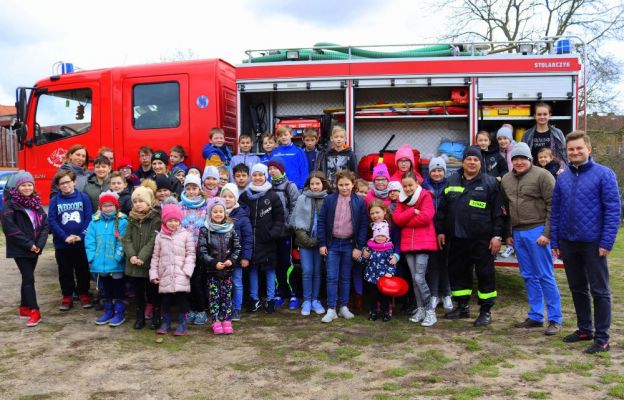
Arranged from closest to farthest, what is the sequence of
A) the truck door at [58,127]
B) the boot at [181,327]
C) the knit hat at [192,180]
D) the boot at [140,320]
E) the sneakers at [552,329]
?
the sneakers at [552,329] → the boot at [181,327] → the boot at [140,320] → the knit hat at [192,180] → the truck door at [58,127]

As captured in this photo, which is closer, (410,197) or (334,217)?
(410,197)

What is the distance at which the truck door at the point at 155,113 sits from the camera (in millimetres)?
7215

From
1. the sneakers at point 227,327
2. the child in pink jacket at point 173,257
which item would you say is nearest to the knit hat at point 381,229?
the sneakers at point 227,327

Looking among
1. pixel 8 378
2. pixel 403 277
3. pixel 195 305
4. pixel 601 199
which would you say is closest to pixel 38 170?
pixel 195 305

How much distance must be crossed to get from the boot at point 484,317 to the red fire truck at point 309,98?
7.51 feet

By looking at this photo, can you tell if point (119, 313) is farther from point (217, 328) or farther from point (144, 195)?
point (144, 195)

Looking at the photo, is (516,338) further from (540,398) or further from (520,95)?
(520,95)

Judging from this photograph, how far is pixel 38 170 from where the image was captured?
776 centimetres

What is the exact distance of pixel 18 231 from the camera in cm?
545

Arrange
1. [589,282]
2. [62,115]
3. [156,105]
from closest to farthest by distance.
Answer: [589,282], [156,105], [62,115]

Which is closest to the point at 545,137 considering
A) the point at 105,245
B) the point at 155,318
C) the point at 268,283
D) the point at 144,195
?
the point at 268,283

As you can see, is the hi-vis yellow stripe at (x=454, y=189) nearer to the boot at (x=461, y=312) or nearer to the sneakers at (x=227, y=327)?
the boot at (x=461, y=312)

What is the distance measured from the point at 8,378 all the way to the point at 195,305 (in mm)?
1844

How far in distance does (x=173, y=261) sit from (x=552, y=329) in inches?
142
